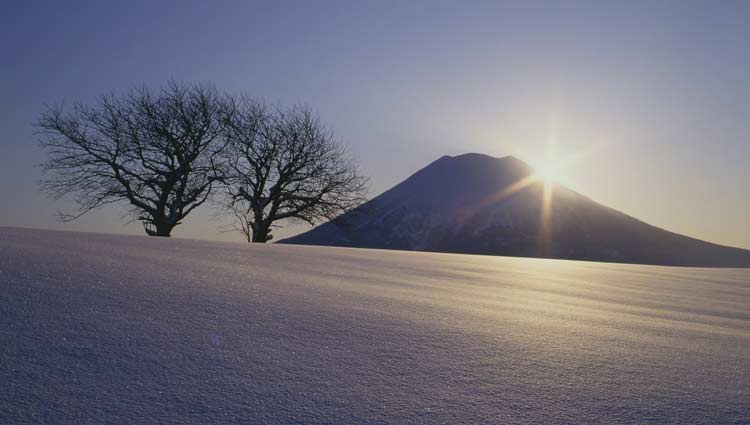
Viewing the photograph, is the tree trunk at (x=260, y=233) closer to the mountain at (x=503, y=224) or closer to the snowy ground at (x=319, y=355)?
the snowy ground at (x=319, y=355)

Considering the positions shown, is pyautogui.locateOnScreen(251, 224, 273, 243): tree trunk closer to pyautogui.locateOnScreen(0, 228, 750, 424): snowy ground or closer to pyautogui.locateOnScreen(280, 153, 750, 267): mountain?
pyautogui.locateOnScreen(0, 228, 750, 424): snowy ground

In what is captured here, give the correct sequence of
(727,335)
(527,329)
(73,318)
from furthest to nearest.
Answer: (727,335) < (527,329) < (73,318)

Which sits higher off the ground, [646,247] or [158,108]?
[158,108]

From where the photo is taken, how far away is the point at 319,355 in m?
1.20

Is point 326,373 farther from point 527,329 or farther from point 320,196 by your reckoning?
point 320,196

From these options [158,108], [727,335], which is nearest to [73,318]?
[727,335]

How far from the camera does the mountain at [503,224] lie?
137 ft

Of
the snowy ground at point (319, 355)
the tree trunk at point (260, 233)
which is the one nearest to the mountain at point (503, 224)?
the tree trunk at point (260, 233)

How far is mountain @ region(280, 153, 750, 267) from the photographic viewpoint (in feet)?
137

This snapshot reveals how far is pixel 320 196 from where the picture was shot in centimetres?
1659

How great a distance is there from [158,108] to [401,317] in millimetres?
15230

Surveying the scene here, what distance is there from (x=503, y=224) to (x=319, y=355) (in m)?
56.5

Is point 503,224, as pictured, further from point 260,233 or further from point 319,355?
point 319,355

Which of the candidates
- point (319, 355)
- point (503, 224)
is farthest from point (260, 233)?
point (503, 224)
